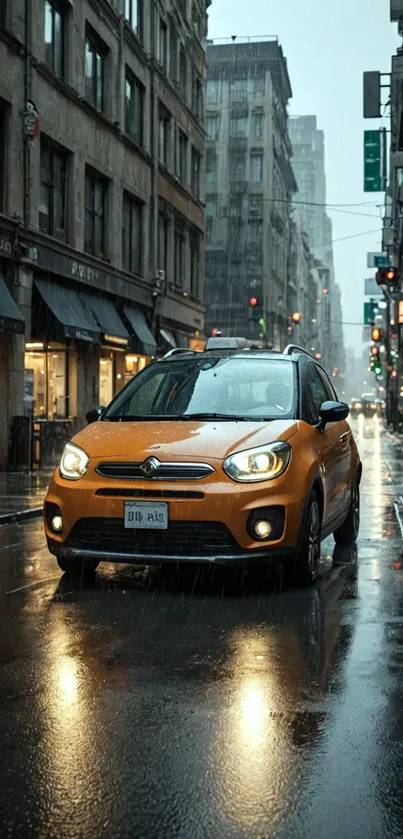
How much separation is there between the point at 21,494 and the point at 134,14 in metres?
21.5

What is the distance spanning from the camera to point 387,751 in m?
3.84

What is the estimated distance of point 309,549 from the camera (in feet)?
23.7

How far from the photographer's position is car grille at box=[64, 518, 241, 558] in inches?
263

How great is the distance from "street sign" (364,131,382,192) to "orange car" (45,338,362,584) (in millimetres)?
46008

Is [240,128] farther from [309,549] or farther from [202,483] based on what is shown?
[202,483]

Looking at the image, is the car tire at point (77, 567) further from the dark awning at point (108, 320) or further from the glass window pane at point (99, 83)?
the glass window pane at point (99, 83)

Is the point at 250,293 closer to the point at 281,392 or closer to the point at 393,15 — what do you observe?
the point at 393,15

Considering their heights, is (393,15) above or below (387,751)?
above

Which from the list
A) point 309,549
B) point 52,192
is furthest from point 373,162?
point 309,549

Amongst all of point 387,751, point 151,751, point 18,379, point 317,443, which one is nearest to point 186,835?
point 151,751

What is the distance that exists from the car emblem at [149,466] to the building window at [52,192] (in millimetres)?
17298

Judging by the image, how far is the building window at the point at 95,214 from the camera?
89.0 ft

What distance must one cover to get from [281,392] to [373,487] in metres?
9.14

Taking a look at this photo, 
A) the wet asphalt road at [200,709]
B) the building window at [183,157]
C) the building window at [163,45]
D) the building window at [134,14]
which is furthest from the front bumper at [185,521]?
the building window at [183,157]
